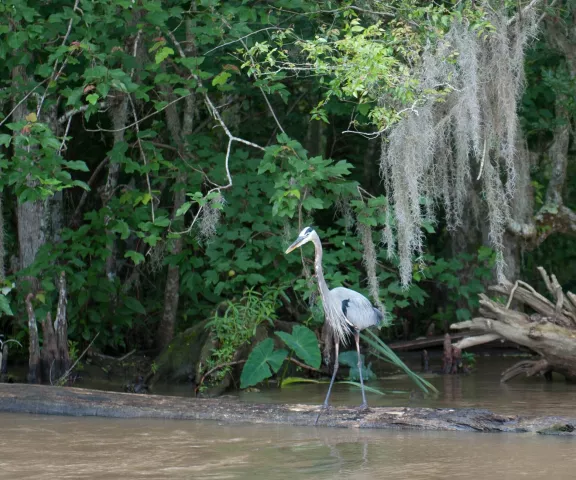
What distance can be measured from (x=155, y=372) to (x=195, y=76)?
9.15 ft

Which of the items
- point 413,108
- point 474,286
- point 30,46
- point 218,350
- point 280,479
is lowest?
point 280,479

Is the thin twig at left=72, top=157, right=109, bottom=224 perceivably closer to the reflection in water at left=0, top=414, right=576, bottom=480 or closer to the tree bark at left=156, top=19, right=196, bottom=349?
the tree bark at left=156, top=19, right=196, bottom=349

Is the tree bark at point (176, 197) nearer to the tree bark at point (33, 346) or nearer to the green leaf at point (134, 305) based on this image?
the green leaf at point (134, 305)

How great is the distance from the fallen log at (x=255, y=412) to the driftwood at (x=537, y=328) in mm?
2151

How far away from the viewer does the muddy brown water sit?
4766 millimetres

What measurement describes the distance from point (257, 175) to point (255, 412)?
10.2ft

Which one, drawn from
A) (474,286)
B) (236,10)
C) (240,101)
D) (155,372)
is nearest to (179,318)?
(155,372)

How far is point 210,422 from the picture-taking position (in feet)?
20.7

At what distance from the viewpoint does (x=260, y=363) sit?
7.79m

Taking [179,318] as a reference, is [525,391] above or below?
below

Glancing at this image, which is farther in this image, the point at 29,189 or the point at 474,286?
the point at 474,286

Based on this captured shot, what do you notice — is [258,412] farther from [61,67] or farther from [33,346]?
[61,67]

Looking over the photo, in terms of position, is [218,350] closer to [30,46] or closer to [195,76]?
[195,76]

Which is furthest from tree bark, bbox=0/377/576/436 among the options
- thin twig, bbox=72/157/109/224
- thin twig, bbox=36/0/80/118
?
thin twig, bbox=72/157/109/224
